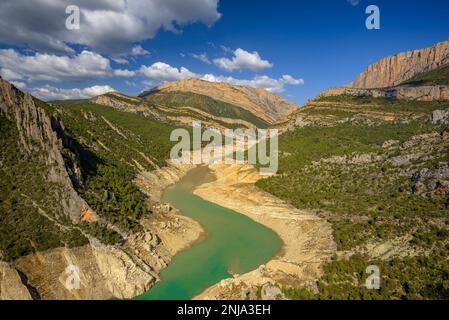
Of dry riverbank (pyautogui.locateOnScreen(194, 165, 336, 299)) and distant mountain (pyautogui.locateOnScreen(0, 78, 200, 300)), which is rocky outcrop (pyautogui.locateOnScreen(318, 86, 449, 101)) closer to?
dry riverbank (pyautogui.locateOnScreen(194, 165, 336, 299))

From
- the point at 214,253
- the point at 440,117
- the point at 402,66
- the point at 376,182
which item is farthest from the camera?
the point at 402,66

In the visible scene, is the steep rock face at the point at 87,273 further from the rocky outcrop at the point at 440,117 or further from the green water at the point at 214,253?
the rocky outcrop at the point at 440,117

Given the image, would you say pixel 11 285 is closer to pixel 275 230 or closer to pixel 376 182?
pixel 275 230

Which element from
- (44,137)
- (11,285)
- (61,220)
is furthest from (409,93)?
(11,285)

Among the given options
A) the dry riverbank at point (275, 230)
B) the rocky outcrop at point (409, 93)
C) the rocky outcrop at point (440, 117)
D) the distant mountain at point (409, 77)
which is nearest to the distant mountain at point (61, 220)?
the dry riverbank at point (275, 230)
